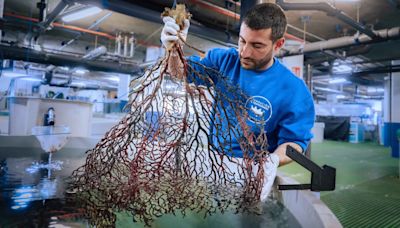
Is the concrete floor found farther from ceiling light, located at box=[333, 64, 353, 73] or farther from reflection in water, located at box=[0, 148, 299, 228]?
ceiling light, located at box=[333, 64, 353, 73]

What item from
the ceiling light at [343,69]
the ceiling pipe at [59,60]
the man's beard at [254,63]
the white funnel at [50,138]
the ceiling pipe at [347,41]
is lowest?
the white funnel at [50,138]

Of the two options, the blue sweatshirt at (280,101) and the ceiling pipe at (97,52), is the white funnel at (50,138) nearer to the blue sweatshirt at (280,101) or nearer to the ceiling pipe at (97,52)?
the blue sweatshirt at (280,101)

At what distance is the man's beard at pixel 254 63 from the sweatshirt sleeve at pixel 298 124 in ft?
0.75

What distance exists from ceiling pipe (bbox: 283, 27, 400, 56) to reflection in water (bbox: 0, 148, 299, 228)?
3.17 m

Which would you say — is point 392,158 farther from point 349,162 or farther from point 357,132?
point 357,132

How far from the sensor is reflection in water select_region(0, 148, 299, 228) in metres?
0.81

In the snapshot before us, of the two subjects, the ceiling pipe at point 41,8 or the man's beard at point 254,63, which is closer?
the man's beard at point 254,63

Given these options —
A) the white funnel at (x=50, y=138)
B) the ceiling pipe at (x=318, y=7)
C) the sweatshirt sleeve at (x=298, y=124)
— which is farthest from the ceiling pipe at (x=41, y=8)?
the sweatshirt sleeve at (x=298, y=124)

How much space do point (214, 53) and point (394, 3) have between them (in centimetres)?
302

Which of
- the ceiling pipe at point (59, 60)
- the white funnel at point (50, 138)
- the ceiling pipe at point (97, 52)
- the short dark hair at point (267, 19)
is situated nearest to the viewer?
the short dark hair at point (267, 19)

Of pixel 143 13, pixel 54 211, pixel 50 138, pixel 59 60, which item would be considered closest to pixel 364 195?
pixel 54 211

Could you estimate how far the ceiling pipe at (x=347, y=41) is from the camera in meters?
3.12

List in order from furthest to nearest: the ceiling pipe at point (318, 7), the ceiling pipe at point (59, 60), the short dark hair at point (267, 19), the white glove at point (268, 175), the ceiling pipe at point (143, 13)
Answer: the ceiling pipe at point (59, 60) < the ceiling pipe at point (143, 13) < the ceiling pipe at point (318, 7) < the short dark hair at point (267, 19) < the white glove at point (268, 175)

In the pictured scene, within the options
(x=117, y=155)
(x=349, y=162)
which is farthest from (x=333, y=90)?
(x=117, y=155)
